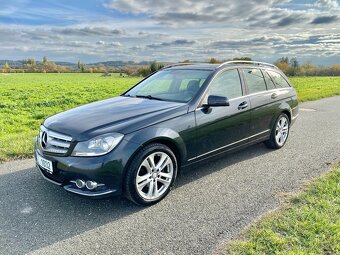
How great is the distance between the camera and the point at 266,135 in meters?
5.40

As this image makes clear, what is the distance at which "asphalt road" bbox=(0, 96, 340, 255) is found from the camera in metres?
2.86

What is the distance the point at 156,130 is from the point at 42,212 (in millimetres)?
1579

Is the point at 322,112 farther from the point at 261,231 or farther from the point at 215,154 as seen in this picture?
the point at 261,231

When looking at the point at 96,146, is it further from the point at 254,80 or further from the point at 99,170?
the point at 254,80

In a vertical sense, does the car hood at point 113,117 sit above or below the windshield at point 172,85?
below

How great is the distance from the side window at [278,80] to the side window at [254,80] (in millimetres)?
462

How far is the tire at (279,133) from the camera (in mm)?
5586

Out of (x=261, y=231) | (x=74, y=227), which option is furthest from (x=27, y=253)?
(x=261, y=231)

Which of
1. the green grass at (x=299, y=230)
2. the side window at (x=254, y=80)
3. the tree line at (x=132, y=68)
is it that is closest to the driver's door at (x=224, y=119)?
the side window at (x=254, y=80)

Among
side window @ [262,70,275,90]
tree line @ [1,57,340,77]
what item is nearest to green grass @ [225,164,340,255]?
side window @ [262,70,275,90]

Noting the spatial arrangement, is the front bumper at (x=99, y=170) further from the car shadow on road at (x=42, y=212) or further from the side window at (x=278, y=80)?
the side window at (x=278, y=80)

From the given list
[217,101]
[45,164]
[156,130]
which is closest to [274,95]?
[217,101]

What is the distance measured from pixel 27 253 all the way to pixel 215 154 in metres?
2.64

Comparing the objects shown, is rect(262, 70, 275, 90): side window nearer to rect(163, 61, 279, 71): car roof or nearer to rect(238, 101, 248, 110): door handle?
rect(163, 61, 279, 71): car roof
